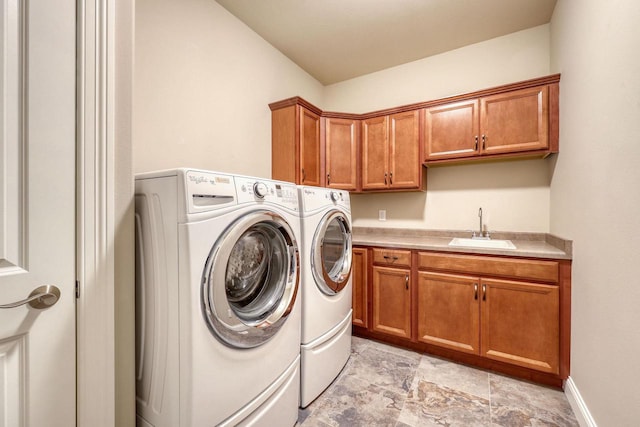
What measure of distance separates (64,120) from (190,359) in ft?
2.84

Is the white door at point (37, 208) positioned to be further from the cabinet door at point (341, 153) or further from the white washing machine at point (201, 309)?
the cabinet door at point (341, 153)

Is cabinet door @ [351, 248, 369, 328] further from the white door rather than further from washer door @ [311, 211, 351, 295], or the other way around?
the white door

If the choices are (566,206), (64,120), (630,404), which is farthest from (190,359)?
(566,206)

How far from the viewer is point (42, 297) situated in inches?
30.5

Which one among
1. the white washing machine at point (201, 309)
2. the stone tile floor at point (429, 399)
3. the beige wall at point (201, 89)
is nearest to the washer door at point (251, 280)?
the white washing machine at point (201, 309)

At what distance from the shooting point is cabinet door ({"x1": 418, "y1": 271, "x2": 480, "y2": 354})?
6.38 feet

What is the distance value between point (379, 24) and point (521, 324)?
2497 mm

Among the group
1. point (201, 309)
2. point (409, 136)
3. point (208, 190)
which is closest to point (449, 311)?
point (409, 136)

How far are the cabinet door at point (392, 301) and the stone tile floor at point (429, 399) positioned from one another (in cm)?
27

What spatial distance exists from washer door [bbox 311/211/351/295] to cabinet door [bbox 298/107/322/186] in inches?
27.5

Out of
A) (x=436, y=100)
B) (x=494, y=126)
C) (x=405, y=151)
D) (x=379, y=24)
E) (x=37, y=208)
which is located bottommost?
(x=37, y=208)

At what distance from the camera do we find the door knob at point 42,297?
2.49ft

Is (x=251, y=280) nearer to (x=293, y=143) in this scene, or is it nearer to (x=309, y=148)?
(x=293, y=143)

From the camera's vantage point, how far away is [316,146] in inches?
106
